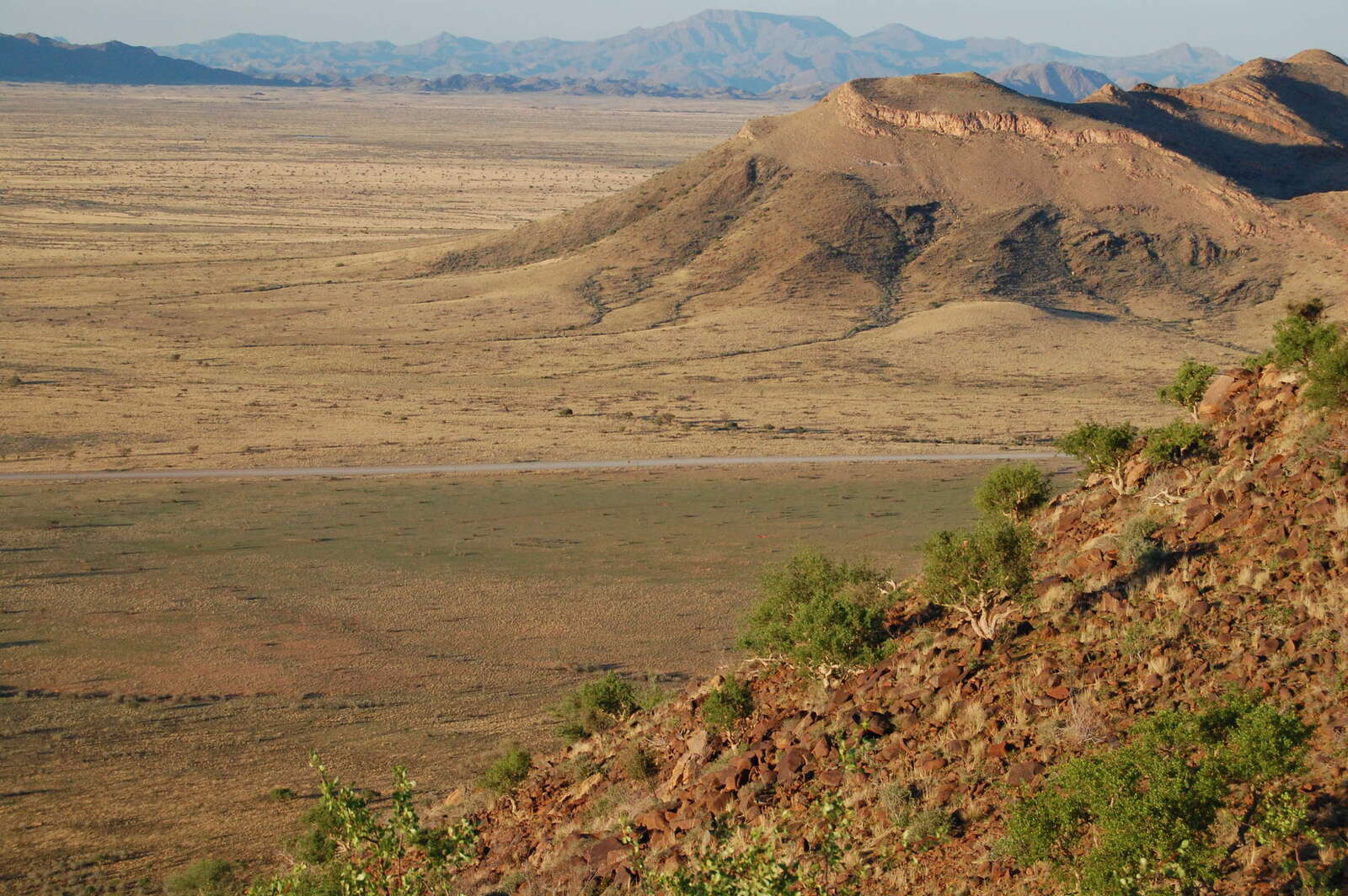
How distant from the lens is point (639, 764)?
15.2 meters

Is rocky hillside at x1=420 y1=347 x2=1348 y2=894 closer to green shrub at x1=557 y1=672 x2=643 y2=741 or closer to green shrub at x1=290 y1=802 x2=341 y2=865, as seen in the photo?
green shrub at x1=557 y1=672 x2=643 y2=741

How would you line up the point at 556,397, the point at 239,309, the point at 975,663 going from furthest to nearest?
Result: the point at 239,309 < the point at 556,397 < the point at 975,663

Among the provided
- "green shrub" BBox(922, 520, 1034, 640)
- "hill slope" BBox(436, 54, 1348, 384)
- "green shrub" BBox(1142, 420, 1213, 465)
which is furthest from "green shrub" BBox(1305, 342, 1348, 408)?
"hill slope" BBox(436, 54, 1348, 384)

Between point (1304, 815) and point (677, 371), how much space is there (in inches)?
2393

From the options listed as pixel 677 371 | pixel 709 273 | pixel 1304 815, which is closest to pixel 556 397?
pixel 677 371

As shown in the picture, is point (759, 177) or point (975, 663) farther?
point (759, 177)

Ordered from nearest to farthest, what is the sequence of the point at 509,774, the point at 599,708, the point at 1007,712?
the point at 1007,712 → the point at 509,774 → the point at 599,708

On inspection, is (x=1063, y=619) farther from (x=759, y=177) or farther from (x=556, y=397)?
(x=759, y=177)

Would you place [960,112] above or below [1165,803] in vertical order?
above

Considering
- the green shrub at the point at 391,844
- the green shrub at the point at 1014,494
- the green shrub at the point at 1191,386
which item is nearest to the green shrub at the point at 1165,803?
the green shrub at the point at 391,844

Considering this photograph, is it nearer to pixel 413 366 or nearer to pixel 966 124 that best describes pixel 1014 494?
pixel 413 366

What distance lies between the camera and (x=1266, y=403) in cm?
1762

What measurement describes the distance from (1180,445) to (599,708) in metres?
9.75

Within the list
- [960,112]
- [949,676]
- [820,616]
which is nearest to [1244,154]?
[960,112]
